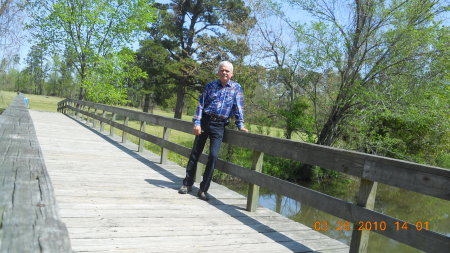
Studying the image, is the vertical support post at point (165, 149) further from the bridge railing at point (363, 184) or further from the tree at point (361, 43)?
the tree at point (361, 43)

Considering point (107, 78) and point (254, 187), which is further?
point (107, 78)

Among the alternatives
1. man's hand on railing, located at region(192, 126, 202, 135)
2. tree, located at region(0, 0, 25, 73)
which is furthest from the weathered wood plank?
tree, located at region(0, 0, 25, 73)

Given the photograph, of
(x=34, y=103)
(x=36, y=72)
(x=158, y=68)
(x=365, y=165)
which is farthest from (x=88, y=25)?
(x=36, y=72)

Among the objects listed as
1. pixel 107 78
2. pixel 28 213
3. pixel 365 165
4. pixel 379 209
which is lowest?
pixel 379 209

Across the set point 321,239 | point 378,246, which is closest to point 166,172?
point 321,239

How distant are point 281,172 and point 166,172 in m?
10.6

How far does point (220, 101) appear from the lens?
4.58 metres

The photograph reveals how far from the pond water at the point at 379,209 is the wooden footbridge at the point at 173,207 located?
6.27 m

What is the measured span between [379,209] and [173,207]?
11832 mm

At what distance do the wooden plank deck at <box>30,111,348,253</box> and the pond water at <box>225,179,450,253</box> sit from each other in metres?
6.12

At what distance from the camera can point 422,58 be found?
41.8ft

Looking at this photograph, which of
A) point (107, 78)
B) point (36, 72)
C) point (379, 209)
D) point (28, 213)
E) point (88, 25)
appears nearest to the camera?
point (28, 213)

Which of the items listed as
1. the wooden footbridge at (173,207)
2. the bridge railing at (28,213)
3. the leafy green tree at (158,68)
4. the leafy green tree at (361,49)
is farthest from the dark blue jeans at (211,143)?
the leafy green tree at (158,68)

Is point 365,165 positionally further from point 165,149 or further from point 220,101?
point 165,149
